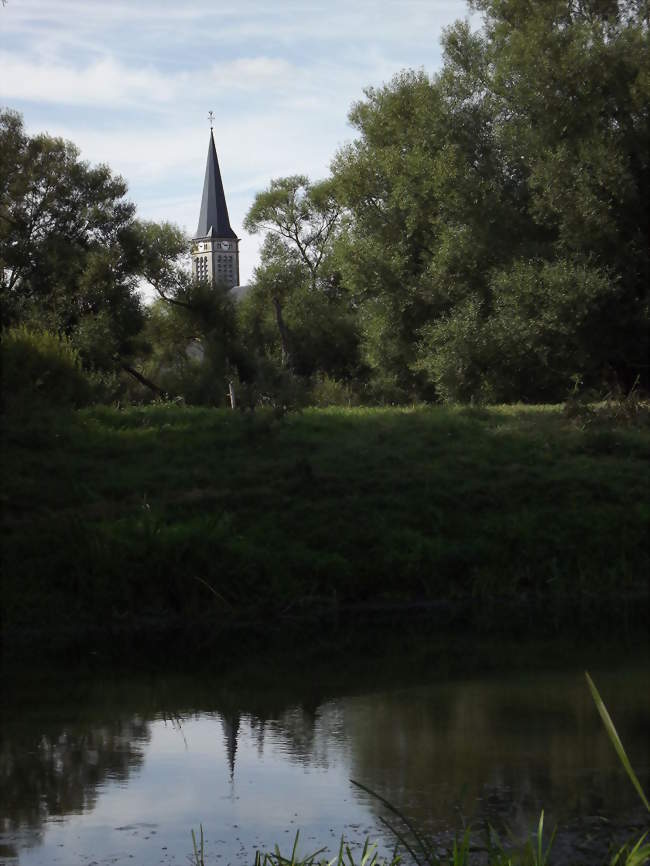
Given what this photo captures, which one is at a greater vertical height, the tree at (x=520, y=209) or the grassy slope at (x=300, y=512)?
the tree at (x=520, y=209)

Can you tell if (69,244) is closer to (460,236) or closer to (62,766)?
(460,236)

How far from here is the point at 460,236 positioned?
3002cm

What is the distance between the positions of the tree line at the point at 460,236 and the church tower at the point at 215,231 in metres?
79.1

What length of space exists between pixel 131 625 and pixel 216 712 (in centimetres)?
331

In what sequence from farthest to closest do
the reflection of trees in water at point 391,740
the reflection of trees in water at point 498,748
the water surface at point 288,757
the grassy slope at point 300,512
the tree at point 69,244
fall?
1. the tree at point 69,244
2. the grassy slope at point 300,512
3. the reflection of trees in water at point 391,740
4. the reflection of trees in water at point 498,748
5. the water surface at point 288,757

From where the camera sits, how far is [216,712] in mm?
9961

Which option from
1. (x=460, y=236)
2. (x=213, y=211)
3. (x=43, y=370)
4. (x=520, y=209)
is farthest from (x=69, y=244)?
(x=213, y=211)

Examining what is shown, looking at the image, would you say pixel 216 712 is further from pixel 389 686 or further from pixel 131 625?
pixel 131 625

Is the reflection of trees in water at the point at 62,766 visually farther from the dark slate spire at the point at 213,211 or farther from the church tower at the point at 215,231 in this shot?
the dark slate spire at the point at 213,211

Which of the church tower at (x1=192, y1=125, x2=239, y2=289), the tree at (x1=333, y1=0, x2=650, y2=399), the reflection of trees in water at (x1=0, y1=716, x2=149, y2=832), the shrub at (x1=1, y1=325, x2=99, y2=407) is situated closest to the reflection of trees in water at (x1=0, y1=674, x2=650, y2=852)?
the reflection of trees in water at (x1=0, y1=716, x2=149, y2=832)

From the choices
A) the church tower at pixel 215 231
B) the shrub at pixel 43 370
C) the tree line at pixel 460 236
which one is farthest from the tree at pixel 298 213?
the church tower at pixel 215 231

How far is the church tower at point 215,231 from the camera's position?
4938 inches

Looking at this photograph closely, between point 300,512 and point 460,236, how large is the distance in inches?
639

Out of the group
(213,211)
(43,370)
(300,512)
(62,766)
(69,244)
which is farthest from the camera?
(213,211)
